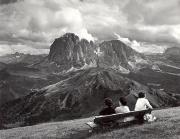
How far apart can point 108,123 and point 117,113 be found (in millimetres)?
1097

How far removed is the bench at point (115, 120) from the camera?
23766mm

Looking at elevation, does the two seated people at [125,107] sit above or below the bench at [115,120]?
above

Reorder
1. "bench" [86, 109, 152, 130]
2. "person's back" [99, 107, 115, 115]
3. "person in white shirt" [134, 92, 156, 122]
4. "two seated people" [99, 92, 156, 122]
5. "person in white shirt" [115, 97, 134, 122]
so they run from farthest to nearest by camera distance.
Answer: "person in white shirt" [134, 92, 156, 122] → "person's back" [99, 107, 115, 115] → "two seated people" [99, 92, 156, 122] → "person in white shirt" [115, 97, 134, 122] → "bench" [86, 109, 152, 130]

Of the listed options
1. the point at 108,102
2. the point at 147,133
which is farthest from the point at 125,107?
the point at 147,133

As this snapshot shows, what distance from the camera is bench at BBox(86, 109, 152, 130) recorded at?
23766 millimetres

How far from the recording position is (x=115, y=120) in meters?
24.4

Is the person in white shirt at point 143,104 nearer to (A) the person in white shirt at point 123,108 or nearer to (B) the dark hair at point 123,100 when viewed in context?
(A) the person in white shirt at point 123,108

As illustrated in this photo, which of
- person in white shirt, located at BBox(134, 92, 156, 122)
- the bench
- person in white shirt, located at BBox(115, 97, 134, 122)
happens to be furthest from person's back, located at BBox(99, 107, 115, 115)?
person in white shirt, located at BBox(134, 92, 156, 122)

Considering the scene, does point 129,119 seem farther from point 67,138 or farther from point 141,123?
point 67,138

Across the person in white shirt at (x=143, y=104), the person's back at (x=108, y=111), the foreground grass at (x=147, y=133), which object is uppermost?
the person in white shirt at (x=143, y=104)

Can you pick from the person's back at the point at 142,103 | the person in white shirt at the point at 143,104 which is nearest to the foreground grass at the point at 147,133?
the person in white shirt at the point at 143,104

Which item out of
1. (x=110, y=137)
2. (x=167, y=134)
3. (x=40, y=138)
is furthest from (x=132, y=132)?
(x=40, y=138)

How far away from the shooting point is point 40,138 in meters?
28.3

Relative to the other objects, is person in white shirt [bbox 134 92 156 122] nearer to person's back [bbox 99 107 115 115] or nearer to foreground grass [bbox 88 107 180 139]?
foreground grass [bbox 88 107 180 139]
